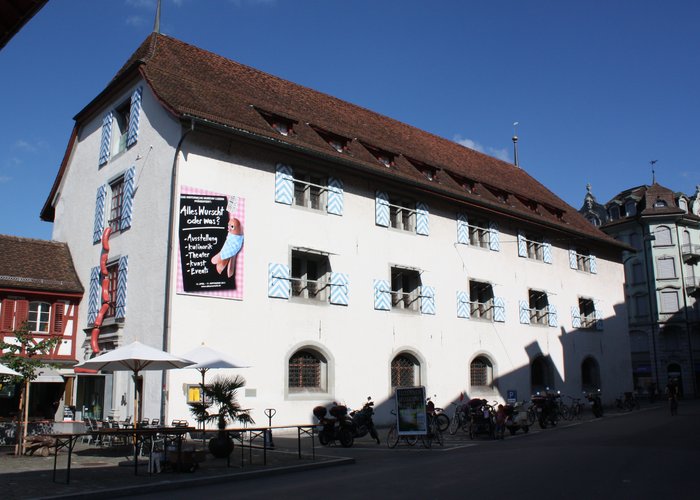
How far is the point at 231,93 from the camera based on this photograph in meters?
22.6

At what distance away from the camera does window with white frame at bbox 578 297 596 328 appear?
33.8 meters

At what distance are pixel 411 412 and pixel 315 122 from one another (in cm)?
1183

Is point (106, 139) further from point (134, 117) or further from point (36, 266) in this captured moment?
point (36, 266)

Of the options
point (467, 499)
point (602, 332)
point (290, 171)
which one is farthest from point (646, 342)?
point (467, 499)

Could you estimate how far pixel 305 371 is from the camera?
21.2m

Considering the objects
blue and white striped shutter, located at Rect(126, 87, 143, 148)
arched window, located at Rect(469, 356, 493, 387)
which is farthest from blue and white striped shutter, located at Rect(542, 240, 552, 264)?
Result: blue and white striped shutter, located at Rect(126, 87, 143, 148)

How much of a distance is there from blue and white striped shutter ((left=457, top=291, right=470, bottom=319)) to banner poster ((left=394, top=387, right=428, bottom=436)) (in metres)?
10.2

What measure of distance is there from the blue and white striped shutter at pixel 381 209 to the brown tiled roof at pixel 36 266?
1035cm

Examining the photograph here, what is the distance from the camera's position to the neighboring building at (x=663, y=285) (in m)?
52.3

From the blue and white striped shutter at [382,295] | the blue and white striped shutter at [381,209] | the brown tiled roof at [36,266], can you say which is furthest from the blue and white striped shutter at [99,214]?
the blue and white striped shutter at [382,295]

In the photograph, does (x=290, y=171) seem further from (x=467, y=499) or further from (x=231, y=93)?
(x=467, y=499)

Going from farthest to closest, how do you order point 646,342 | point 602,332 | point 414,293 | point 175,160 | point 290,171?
point 646,342 < point 602,332 < point 414,293 < point 290,171 < point 175,160

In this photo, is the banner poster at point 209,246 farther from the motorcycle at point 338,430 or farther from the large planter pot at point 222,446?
the large planter pot at point 222,446

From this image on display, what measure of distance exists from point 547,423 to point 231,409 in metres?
12.7
